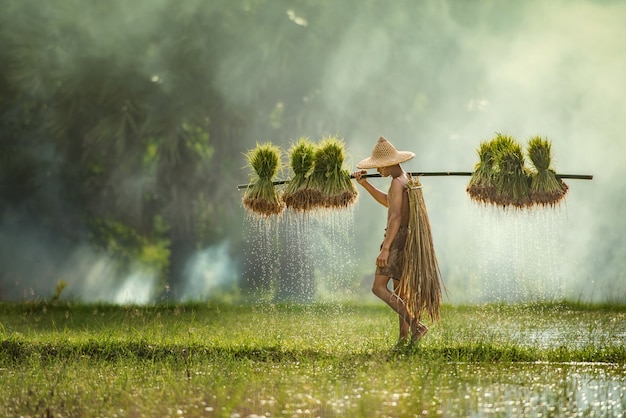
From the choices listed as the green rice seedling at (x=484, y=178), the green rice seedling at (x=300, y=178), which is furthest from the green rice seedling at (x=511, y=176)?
the green rice seedling at (x=300, y=178)

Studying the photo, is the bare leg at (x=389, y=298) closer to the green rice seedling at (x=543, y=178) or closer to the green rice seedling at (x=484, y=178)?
the green rice seedling at (x=484, y=178)

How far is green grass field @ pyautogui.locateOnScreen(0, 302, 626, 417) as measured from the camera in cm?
658

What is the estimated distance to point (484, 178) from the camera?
31.7ft

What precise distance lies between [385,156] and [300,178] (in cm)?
117

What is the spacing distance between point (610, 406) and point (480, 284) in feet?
26.1

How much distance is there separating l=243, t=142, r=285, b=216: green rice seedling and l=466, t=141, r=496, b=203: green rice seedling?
6.57 ft

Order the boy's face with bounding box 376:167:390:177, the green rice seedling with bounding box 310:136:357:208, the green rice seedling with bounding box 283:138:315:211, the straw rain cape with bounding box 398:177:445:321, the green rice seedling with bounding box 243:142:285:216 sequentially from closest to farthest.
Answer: the straw rain cape with bounding box 398:177:445:321, the boy's face with bounding box 376:167:390:177, the green rice seedling with bounding box 310:136:357:208, the green rice seedling with bounding box 283:138:315:211, the green rice seedling with bounding box 243:142:285:216

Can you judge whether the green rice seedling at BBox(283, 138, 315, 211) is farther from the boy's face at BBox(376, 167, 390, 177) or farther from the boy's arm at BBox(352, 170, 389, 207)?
the boy's face at BBox(376, 167, 390, 177)

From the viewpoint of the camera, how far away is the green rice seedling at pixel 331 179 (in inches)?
391

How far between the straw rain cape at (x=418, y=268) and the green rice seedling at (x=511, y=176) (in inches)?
37.0

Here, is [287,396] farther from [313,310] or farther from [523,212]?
[313,310]

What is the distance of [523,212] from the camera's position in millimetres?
9727

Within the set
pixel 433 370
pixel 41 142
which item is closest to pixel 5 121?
pixel 41 142

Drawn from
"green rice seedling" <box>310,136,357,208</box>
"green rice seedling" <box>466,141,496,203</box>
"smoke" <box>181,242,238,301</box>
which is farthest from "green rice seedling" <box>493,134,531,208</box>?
"smoke" <box>181,242,238,301</box>
